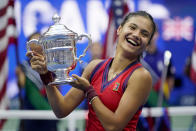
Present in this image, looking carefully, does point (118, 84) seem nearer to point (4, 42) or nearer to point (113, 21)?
point (4, 42)

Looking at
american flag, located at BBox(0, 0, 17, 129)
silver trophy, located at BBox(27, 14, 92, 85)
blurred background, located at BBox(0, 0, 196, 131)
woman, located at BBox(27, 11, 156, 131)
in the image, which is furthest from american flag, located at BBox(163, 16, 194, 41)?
silver trophy, located at BBox(27, 14, 92, 85)

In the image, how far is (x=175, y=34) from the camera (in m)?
9.18

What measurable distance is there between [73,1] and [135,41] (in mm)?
5870

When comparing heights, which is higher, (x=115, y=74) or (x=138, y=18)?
(x=138, y=18)

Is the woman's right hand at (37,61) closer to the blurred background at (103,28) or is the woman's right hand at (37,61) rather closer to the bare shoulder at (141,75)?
the bare shoulder at (141,75)

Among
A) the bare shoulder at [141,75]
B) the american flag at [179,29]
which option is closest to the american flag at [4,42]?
the bare shoulder at [141,75]

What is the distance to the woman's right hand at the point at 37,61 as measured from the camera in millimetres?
2357

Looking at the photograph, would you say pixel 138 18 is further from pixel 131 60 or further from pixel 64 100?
pixel 64 100

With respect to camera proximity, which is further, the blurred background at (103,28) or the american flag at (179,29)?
the american flag at (179,29)

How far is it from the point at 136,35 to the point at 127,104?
35 centimetres

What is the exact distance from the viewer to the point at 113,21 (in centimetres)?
519

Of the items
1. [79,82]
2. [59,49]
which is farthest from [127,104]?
[59,49]

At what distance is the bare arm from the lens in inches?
92.5

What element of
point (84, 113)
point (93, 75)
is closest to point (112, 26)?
point (84, 113)
